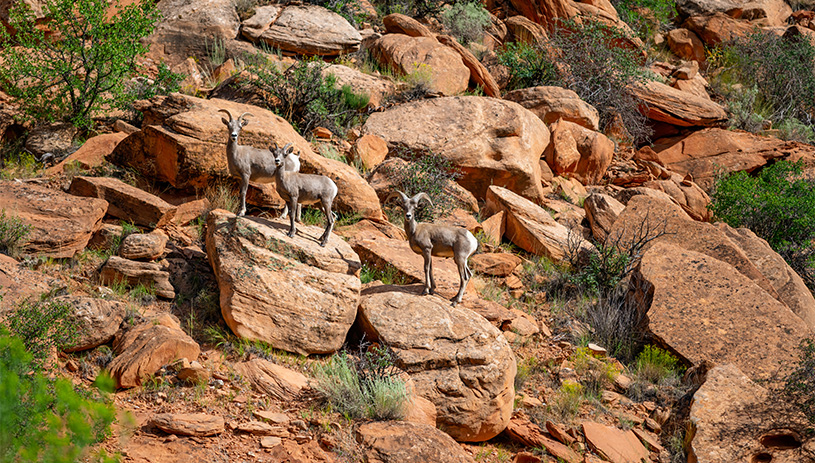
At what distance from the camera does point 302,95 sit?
13.3 meters

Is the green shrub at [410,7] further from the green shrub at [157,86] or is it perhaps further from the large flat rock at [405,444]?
the large flat rock at [405,444]

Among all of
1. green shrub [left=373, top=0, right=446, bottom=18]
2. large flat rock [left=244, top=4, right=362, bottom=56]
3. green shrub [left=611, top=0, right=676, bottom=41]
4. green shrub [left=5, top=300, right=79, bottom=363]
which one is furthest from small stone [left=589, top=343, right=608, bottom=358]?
green shrub [left=611, top=0, right=676, bottom=41]

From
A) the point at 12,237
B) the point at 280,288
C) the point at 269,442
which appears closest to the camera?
the point at 269,442

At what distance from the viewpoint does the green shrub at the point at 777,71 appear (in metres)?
20.7

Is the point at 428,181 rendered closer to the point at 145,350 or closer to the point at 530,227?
the point at 530,227

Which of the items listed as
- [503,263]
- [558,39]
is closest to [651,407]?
[503,263]

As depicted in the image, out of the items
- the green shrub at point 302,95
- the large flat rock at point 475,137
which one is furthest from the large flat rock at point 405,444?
the green shrub at point 302,95

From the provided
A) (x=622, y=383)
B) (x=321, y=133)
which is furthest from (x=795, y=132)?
(x=321, y=133)

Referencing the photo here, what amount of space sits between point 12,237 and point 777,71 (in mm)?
21466

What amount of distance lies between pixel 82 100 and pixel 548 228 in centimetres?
861

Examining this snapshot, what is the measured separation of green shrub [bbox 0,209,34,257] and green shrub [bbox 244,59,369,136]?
567cm

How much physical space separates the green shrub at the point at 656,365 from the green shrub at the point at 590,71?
9150mm

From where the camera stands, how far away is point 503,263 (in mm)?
10875

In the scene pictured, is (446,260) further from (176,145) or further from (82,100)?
(82,100)
